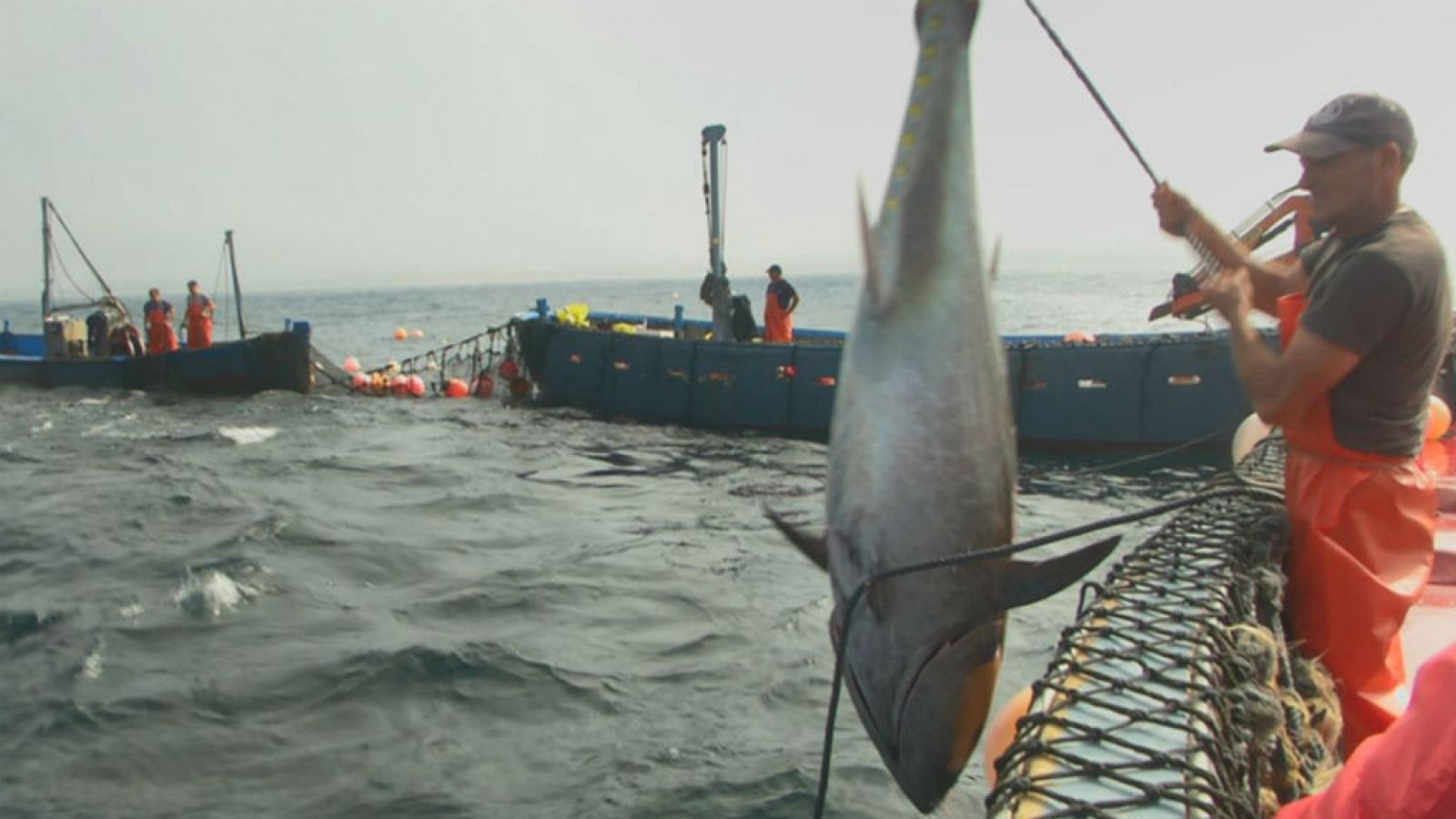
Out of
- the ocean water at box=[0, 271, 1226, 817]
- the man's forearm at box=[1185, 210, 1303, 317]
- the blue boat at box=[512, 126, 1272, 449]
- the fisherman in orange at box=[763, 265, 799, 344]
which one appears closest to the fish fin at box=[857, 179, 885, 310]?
the man's forearm at box=[1185, 210, 1303, 317]

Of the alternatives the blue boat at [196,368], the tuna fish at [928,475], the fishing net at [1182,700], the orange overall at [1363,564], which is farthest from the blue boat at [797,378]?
the tuna fish at [928,475]

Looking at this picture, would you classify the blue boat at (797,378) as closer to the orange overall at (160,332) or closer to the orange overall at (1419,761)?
the orange overall at (160,332)

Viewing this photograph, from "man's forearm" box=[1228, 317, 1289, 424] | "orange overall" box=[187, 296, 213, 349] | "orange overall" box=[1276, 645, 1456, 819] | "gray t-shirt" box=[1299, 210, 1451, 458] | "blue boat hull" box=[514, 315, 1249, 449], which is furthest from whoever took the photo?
"orange overall" box=[187, 296, 213, 349]

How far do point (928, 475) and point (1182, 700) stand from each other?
3.30 ft

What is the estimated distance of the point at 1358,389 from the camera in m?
3.19

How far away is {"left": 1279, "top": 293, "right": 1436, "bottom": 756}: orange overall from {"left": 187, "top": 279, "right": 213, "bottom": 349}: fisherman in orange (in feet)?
86.4

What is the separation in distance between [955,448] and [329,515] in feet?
36.9

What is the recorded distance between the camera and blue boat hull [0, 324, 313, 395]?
24.0 metres

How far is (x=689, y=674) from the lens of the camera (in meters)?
7.19

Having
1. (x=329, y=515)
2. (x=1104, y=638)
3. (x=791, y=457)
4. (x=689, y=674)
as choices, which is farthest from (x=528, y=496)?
(x=1104, y=638)

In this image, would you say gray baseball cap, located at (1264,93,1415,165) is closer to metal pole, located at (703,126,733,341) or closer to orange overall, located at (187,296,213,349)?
metal pole, located at (703,126,733,341)

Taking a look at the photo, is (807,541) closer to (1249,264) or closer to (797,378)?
(1249,264)

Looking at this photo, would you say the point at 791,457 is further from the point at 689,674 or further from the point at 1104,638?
the point at 1104,638

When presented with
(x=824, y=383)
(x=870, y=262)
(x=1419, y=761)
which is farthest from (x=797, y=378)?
(x=1419, y=761)
